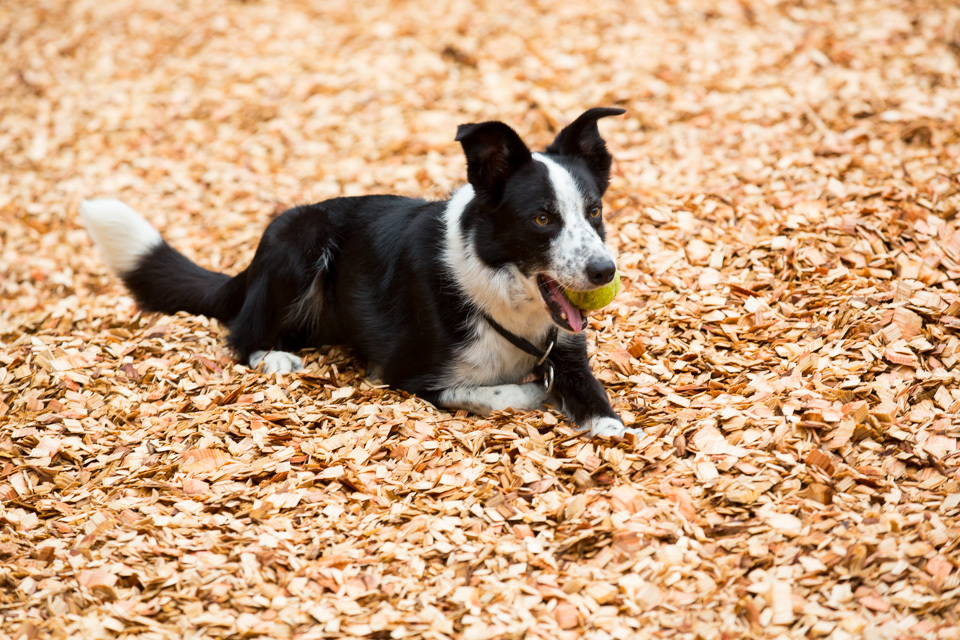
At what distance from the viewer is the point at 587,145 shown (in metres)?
4.18

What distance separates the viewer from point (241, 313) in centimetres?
485

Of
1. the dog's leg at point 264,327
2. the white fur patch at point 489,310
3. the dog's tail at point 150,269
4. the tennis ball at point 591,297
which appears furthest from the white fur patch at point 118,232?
the tennis ball at point 591,297

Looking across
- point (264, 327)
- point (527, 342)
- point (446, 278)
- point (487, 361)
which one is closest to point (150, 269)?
point (264, 327)

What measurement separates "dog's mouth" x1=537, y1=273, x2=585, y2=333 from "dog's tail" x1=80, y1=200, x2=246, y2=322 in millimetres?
2080

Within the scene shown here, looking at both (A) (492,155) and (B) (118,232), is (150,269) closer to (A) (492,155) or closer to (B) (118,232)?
(B) (118,232)

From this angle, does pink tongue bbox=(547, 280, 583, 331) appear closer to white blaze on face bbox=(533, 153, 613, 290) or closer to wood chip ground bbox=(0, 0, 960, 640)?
white blaze on face bbox=(533, 153, 613, 290)

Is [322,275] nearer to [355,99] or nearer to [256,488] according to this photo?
[256,488]

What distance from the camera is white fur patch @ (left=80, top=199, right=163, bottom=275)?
5125mm

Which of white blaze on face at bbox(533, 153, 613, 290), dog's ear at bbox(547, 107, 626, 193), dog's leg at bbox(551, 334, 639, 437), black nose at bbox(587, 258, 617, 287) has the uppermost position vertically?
dog's ear at bbox(547, 107, 626, 193)

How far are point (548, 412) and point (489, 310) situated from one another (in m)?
0.59

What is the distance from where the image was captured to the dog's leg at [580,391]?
3973mm

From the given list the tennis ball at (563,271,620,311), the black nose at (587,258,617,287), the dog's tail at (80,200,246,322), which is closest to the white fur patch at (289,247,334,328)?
the dog's tail at (80,200,246,322)

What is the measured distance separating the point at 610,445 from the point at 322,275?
6.63 ft

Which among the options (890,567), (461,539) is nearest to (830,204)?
(890,567)
